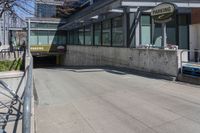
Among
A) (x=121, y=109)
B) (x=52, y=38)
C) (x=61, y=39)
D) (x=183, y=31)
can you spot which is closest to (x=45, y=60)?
(x=52, y=38)

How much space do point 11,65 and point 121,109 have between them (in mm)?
5695

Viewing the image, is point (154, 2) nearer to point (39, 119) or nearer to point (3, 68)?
point (3, 68)

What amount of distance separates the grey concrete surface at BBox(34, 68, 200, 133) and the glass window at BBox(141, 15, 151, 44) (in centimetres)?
953

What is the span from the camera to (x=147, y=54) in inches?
642

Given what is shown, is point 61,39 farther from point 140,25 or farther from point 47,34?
point 140,25

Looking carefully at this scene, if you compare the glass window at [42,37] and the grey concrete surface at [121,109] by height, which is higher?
the glass window at [42,37]

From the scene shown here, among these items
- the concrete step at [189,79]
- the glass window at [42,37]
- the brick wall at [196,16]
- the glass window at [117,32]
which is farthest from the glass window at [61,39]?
the concrete step at [189,79]

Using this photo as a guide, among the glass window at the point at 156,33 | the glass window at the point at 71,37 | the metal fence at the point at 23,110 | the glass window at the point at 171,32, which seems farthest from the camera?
the glass window at the point at 71,37

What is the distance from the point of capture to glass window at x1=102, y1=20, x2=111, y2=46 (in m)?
25.8

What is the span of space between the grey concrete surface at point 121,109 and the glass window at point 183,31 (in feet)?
37.6

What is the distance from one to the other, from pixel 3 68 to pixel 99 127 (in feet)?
20.7

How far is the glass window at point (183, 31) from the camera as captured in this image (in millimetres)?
22750

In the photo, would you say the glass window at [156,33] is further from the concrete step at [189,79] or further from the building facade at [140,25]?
the concrete step at [189,79]

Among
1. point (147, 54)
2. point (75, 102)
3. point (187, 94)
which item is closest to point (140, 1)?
point (147, 54)
